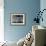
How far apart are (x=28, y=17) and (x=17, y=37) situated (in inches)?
37.0

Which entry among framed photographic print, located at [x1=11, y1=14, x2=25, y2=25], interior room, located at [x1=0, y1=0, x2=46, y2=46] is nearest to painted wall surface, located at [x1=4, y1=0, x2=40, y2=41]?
interior room, located at [x1=0, y1=0, x2=46, y2=46]

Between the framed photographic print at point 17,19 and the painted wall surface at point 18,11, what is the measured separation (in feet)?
0.53

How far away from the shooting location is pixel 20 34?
18.1 ft

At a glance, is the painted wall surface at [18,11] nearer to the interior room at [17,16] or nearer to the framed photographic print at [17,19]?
the interior room at [17,16]

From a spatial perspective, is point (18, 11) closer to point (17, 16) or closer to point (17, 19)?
point (17, 16)

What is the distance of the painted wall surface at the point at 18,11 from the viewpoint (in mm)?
5461

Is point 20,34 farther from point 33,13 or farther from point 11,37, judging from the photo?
point 33,13

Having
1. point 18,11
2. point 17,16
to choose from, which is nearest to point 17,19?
point 17,16

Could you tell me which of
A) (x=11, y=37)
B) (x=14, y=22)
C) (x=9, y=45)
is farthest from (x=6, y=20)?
(x=9, y=45)

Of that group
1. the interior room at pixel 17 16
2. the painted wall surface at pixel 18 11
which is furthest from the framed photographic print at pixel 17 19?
the painted wall surface at pixel 18 11

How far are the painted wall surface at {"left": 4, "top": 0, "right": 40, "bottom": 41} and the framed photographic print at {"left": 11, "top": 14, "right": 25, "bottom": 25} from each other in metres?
0.16

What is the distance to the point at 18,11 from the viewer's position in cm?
547

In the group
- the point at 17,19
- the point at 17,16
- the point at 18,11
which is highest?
the point at 18,11

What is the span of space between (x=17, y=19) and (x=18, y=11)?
1.08 feet
